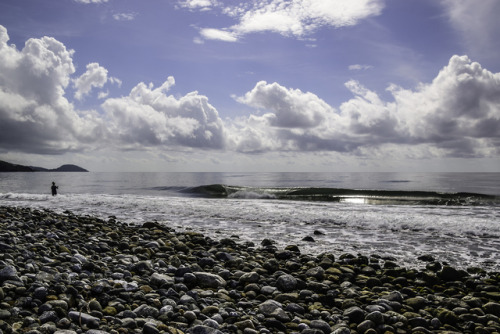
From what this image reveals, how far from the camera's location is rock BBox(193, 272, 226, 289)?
6.70 m

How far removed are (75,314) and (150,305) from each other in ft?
3.68

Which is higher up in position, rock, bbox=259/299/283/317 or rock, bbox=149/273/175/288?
rock, bbox=149/273/175/288

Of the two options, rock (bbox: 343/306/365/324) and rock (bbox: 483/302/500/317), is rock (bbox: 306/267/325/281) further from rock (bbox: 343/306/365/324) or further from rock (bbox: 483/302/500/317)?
rock (bbox: 483/302/500/317)

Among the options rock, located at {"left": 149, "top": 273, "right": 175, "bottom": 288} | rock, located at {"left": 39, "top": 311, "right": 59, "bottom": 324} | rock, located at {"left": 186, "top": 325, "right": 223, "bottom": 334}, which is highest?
rock, located at {"left": 39, "top": 311, "right": 59, "bottom": 324}

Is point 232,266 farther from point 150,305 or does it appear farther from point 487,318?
point 487,318

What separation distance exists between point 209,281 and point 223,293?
0.59 m

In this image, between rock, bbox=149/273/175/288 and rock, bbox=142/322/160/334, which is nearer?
rock, bbox=142/322/160/334

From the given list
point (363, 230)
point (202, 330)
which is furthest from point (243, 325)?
point (363, 230)

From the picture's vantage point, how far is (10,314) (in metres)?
4.43

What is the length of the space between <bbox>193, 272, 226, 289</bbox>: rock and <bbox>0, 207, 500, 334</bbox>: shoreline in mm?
20

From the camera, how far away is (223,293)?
20.5 ft

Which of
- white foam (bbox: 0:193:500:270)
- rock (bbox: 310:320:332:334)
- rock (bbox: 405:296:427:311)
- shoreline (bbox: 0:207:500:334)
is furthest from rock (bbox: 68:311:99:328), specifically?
white foam (bbox: 0:193:500:270)

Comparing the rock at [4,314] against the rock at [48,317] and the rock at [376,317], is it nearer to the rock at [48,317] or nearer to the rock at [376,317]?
the rock at [48,317]

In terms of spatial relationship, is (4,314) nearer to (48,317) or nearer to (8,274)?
(48,317)
